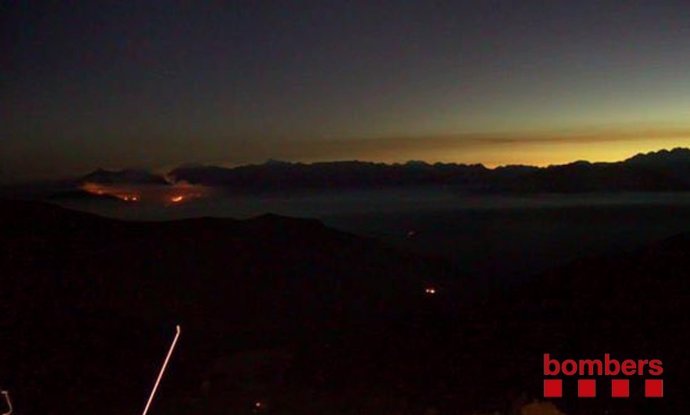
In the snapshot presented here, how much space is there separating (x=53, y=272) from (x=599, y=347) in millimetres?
39070

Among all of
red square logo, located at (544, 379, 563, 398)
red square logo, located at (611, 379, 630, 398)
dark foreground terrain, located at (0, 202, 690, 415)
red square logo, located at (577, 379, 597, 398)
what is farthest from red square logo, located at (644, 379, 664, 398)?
red square logo, located at (544, 379, 563, 398)

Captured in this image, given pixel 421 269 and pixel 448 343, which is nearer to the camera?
pixel 448 343

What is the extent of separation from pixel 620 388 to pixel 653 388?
1293 mm

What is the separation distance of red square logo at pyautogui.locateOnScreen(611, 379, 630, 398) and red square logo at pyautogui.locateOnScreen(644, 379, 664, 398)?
572mm

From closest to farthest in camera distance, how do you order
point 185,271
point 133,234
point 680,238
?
point 680,238, point 185,271, point 133,234

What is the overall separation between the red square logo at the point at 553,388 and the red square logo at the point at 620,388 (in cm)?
158

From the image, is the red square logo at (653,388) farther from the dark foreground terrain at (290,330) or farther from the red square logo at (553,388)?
the red square logo at (553,388)

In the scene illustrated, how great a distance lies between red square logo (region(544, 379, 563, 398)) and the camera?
23.0 metres

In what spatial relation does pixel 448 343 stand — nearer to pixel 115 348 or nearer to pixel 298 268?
pixel 115 348

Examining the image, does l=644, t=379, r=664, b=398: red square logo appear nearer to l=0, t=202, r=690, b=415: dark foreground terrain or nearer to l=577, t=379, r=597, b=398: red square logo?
l=0, t=202, r=690, b=415: dark foreground terrain

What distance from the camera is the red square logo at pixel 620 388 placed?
2406 cm

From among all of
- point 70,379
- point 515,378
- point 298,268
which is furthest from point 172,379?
point 298,268

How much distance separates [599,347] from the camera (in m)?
30.9

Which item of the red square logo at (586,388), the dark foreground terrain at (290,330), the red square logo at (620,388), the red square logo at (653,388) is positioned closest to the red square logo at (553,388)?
the dark foreground terrain at (290,330)
